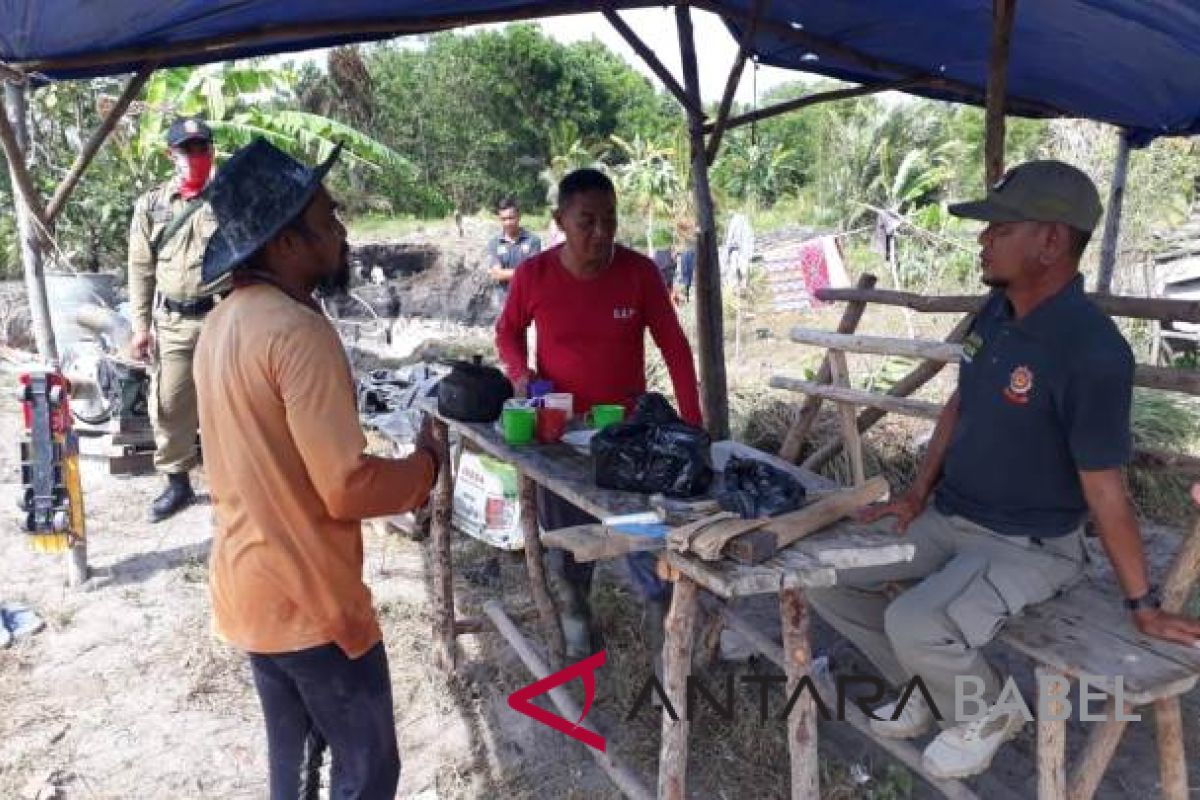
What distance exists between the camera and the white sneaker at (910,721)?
2611 millimetres

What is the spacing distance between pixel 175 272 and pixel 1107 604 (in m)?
4.81

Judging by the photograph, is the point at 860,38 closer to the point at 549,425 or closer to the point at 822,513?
the point at 549,425

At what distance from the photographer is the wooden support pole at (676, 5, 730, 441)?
4.71 metres

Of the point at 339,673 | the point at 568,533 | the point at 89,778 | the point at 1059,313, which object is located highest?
the point at 1059,313

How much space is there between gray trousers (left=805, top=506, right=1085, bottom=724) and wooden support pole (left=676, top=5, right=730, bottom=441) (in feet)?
6.46

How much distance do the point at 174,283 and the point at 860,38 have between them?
400cm

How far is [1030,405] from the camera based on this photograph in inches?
98.0

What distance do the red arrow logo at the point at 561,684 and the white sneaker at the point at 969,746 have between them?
1.09 metres

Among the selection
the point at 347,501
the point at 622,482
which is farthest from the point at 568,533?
the point at 347,501

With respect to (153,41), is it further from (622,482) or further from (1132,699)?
(1132,699)

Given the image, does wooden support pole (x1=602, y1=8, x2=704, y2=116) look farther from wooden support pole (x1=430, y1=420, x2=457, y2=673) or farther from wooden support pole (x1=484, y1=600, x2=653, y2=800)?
wooden support pole (x1=484, y1=600, x2=653, y2=800)

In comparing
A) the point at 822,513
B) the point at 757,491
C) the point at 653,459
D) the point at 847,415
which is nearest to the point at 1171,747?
the point at 822,513

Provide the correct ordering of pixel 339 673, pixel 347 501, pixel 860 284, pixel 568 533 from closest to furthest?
pixel 347 501 < pixel 339 673 < pixel 568 533 < pixel 860 284

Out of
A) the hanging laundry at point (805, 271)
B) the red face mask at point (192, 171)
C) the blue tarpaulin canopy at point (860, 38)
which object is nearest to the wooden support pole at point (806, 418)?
the blue tarpaulin canopy at point (860, 38)
